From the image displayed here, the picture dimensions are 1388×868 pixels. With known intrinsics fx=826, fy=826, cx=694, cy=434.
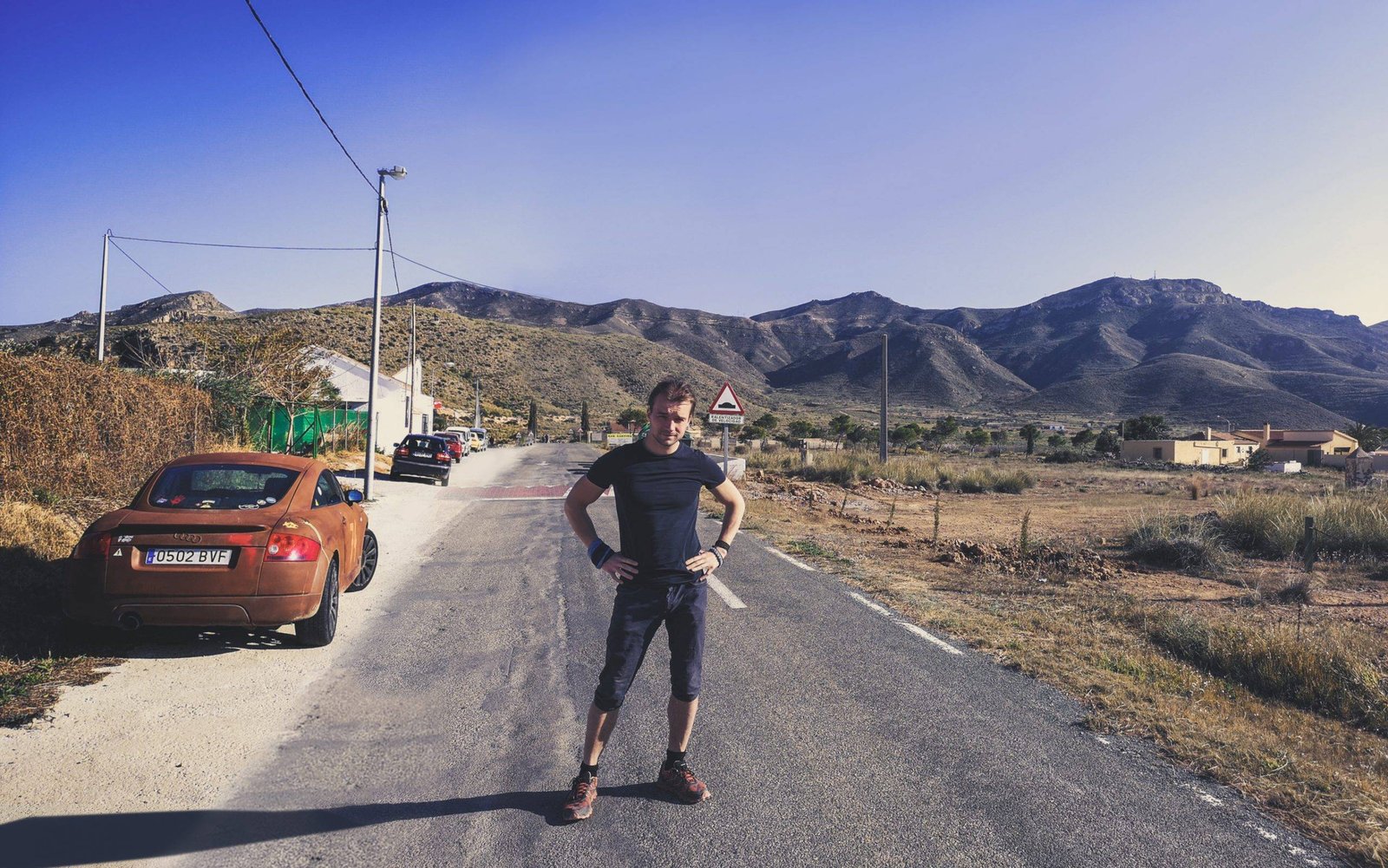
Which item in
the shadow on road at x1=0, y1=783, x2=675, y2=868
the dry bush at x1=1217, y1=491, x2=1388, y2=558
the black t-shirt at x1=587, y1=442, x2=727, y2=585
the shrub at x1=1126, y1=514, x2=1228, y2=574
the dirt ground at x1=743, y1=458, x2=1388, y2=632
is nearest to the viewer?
the shadow on road at x1=0, y1=783, x2=675, y2=868

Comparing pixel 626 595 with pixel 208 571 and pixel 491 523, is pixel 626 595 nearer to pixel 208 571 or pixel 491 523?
pixel 208 571

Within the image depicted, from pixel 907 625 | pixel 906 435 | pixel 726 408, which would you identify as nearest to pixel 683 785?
pixel 907 625

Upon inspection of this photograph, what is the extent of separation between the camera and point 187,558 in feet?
18.5

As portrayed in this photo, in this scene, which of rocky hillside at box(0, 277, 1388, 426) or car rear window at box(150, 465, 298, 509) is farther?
rocky hillside at box(0, 277, 1388, 426)

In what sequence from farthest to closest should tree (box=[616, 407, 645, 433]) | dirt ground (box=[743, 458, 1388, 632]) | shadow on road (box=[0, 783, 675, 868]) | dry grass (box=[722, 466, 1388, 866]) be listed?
tree (box=[616, 407, 645, 433]) → dirt ground (box=[743, 458, 1388, 632]) → dry grass (box=[722, 466, 1388, 866]) → shadow on road (box=[0, 783, 675, 868])

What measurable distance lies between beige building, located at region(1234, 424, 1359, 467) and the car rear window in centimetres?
7056

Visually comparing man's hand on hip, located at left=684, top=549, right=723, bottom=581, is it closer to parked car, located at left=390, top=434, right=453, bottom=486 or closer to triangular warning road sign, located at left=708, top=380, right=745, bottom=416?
triangular warning road sign, located at left=708, top=380, right=745, bottom=416

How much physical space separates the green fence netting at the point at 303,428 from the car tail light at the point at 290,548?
797 inches

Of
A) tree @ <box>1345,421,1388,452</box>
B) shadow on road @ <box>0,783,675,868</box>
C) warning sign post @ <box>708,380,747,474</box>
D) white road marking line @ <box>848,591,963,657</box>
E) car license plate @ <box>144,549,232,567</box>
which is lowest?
shadow on road @ <box>0,783,675,868</box>

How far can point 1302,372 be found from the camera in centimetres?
12288

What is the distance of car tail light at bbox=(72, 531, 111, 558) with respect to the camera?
18.4ft

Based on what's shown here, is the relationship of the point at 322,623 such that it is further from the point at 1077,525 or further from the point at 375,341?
the point at 1077,525

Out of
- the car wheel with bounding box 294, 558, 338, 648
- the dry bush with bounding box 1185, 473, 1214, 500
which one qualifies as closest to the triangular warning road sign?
the car wheel with bounding box 294, 558, 338, 648

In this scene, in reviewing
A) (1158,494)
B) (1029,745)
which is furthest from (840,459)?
(1029,745)
